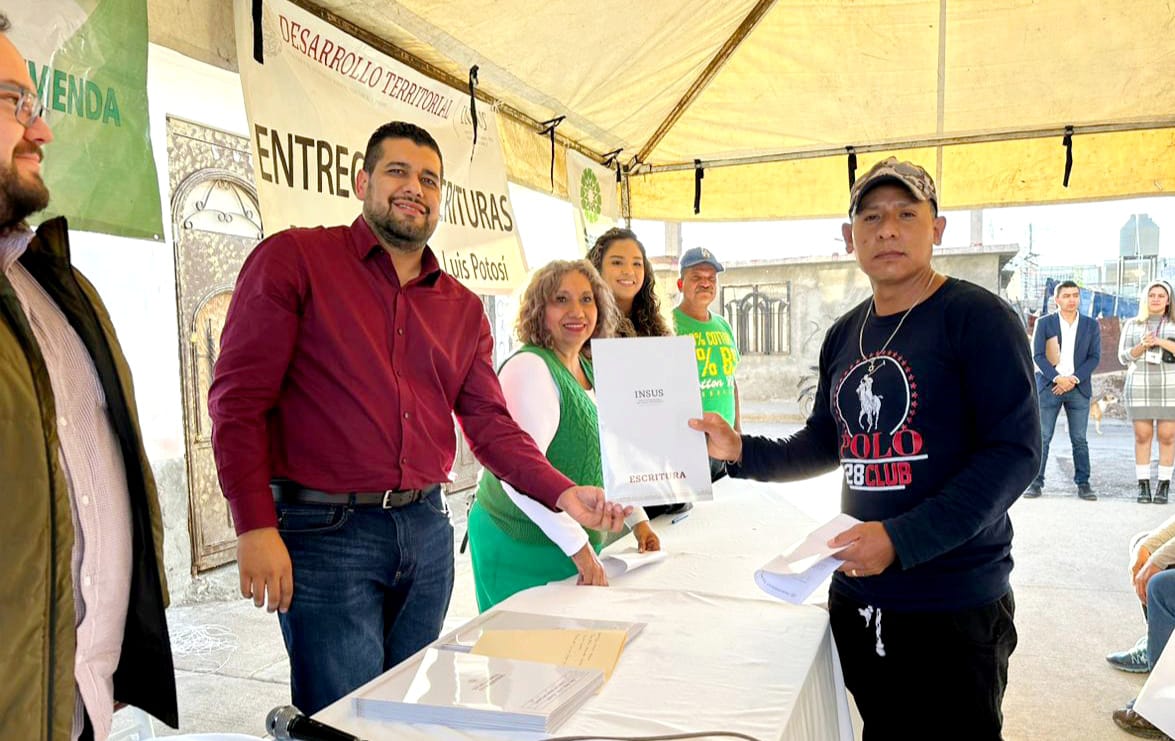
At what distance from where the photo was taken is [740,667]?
4.03 feet

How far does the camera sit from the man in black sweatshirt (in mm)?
1275

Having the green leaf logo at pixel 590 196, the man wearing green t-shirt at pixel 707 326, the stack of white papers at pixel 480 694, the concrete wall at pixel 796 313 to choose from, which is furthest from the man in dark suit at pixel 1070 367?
the stack of white papers at pixel 480 694

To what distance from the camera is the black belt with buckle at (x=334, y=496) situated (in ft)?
4.95

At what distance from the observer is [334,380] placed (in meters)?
1.54

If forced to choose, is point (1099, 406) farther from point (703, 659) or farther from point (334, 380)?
point (334, 380)

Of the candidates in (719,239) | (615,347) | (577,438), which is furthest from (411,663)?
(719,239)

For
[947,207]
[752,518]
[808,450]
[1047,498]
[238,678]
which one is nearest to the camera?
[808,450]

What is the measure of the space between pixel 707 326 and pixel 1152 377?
4308mm

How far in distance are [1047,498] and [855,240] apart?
5.65 metres

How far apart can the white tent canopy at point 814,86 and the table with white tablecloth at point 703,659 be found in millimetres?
1851

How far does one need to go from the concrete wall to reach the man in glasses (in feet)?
36.5

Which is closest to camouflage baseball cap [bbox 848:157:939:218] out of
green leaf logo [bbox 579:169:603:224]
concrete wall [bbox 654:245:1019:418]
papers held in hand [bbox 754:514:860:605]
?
papers held in hand [bbox 754:514:860:605]

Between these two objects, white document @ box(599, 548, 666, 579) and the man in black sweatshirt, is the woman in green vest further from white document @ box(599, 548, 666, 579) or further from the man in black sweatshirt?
the man in black sweatshirt

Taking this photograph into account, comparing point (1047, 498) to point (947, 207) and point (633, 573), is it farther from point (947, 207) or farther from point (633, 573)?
point (633, 573)
